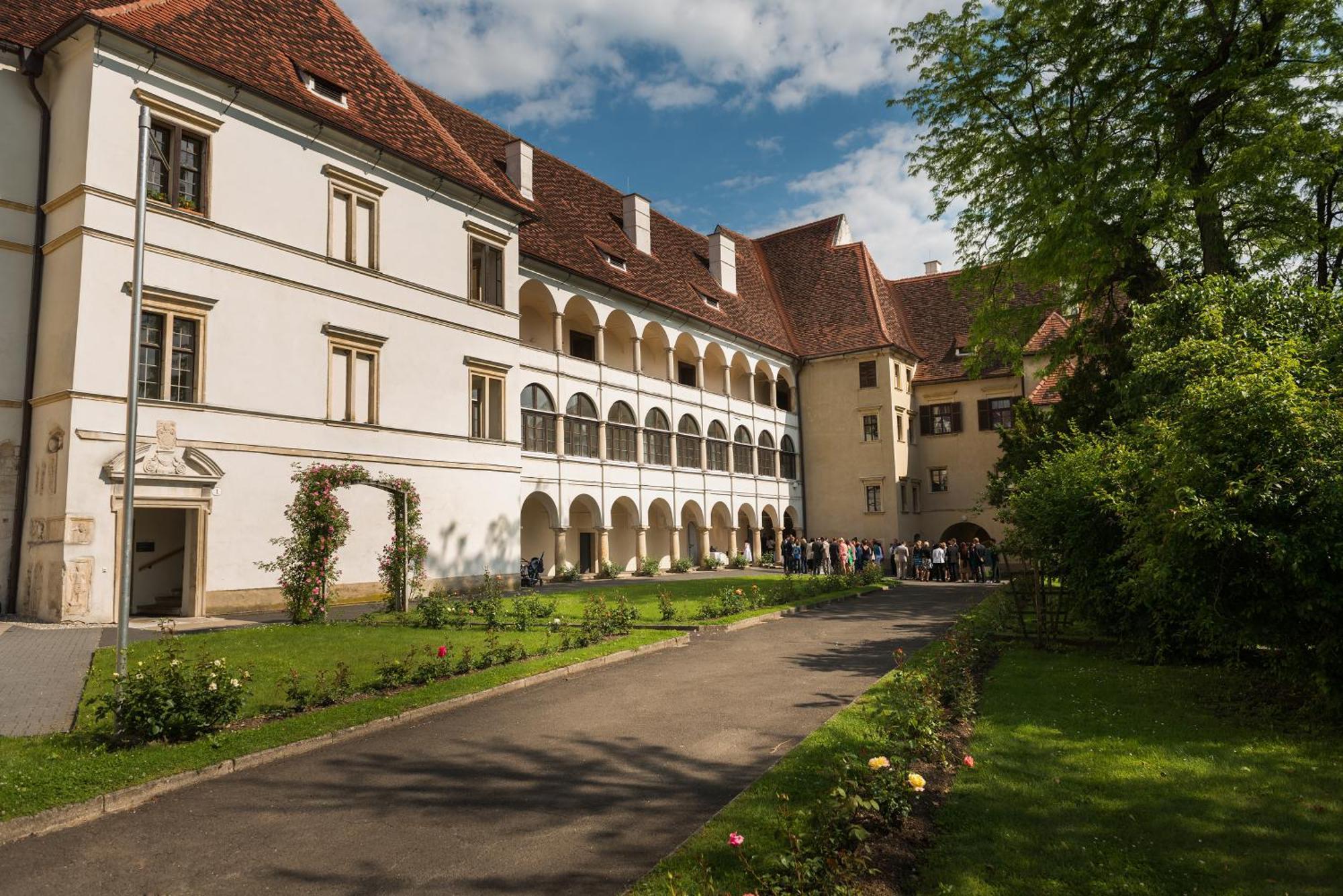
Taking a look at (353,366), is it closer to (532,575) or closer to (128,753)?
(532,575)

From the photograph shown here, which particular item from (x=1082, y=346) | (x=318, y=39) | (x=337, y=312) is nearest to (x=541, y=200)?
(x=318, y=39)

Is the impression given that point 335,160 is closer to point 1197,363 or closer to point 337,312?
point 337,312

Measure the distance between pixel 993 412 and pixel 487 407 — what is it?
101 feet

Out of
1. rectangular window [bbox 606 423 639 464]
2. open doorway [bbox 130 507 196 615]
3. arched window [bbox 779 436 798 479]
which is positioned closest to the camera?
open doorway [bbox 130 507 196 615]

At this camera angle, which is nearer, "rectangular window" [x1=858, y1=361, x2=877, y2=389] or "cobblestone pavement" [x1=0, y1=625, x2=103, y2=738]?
"cobblestone pavement" [x1=0, y1=625, x2=103, y2=738]

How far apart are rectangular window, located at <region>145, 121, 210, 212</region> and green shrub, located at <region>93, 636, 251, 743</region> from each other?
13380mm

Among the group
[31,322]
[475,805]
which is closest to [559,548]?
[31,322]

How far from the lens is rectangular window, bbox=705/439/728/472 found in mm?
41219

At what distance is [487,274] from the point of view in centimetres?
2691

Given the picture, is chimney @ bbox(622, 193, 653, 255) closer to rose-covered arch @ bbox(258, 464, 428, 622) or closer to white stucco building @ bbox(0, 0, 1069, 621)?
white stucco building @ bbox(0, 0, 1069, 621)

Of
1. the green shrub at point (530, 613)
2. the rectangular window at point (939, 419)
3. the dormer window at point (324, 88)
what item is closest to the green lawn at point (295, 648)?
the green shrub at point (530, 613)

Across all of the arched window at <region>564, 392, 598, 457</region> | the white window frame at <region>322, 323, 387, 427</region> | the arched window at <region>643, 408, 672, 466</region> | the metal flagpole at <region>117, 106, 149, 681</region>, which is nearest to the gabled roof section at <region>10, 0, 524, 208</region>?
the white window frame at <region>322, 323, 387, 427</region>

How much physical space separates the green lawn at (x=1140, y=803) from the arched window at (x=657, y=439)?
27.6 m

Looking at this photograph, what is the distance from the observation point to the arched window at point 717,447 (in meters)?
41.3
